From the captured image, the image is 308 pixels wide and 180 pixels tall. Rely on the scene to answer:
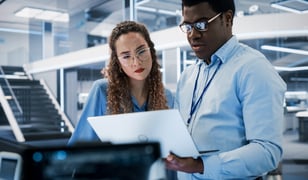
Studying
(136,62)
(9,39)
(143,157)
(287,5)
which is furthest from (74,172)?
(9,39)

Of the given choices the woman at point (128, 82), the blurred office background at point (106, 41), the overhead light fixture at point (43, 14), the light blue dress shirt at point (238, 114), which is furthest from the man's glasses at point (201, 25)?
the overhead light fixture at point (43, 14)

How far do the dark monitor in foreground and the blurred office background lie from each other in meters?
2.47

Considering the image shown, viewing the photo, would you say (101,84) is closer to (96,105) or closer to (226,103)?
(96,105)

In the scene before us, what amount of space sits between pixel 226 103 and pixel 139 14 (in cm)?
697

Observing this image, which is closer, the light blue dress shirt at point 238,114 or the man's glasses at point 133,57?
the light blue dress shirt at point 238,114

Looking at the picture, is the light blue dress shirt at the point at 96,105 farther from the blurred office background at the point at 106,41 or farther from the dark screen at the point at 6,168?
the blurred office background at the point at 106,41

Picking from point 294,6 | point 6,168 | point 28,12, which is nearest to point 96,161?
point 6,168

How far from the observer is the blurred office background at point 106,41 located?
5.77 m

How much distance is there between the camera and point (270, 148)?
3.75ft

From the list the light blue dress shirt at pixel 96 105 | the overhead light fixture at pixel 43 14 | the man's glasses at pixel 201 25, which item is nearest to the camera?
the man's glasses at pixel 201 25

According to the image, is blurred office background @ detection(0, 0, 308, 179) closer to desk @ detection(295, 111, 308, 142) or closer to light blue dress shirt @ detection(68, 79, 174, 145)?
desk @ detection(295, 111, 308, 142)

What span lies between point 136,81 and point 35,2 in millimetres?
9667

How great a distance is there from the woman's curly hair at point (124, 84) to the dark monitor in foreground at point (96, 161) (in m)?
1.37

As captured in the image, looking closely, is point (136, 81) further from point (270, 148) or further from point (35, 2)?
point (35, 2)
